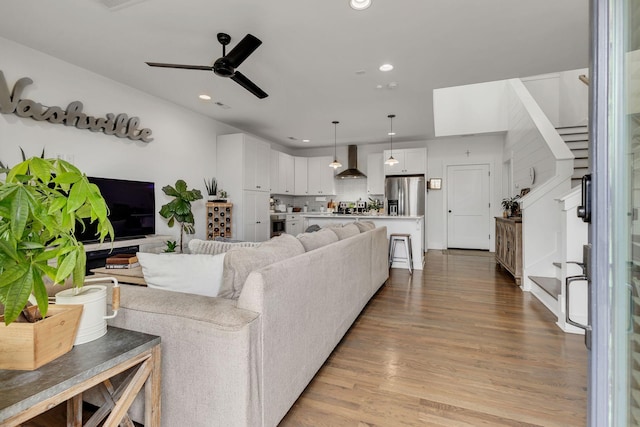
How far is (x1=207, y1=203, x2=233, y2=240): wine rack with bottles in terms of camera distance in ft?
16.8

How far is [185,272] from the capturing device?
152 cm

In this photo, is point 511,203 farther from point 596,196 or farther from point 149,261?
point 149,261

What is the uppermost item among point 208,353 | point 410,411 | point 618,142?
point 618,142

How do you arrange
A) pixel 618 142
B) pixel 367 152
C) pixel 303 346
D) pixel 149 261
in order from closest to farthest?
pixel 618 142
pixel 149 261
pixel 303 346
pixel 367 152

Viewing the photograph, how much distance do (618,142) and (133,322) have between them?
1813 millimetres

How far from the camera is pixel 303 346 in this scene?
1682mm

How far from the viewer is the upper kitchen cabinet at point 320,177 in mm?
7812

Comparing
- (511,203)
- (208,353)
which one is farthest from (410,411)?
(511,203)

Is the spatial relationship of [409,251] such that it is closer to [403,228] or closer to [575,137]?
[403,228]

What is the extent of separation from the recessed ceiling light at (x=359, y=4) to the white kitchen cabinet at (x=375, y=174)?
5.23m

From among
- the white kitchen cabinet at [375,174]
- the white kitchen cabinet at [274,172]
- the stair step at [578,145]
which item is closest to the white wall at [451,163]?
the white kitchen cabinet at [375,174]

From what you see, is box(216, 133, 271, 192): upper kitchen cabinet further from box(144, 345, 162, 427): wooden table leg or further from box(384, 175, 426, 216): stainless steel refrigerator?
box(144, 345, 162, 427): wooden table leg

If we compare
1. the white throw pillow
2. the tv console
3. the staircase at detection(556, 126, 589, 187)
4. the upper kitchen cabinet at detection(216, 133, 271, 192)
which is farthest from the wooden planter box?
the staircase at detection(556, 126, 589, 187)

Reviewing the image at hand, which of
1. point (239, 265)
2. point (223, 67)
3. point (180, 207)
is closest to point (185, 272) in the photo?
point (239, 265)
